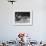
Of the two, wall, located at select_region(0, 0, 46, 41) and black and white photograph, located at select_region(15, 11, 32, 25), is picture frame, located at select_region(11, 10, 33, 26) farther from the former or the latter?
wall, located at select_region(0, 0, 46, 41)

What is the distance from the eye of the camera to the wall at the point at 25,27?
458 centimetres

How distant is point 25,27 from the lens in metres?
4.62

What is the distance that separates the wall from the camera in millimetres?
4578

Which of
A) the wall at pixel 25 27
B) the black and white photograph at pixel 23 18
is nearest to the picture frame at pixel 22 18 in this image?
the black and white photograph at pixel 23 18

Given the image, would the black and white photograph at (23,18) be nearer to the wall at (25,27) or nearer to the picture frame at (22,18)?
the picture frame at (22,18)

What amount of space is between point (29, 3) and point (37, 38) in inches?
46.1

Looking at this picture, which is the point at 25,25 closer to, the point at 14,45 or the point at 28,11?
the point at 28,11

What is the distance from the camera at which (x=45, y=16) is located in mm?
4570

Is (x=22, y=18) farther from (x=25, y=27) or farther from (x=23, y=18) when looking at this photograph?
(x=25, y=27)

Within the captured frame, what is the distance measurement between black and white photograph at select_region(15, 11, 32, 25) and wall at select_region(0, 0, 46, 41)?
132mm

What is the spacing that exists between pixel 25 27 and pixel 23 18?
0.30 metres

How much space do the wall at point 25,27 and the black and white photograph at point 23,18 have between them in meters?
0.13

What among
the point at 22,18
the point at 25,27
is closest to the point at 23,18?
the point at 22,18

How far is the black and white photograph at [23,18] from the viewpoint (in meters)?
4.59
